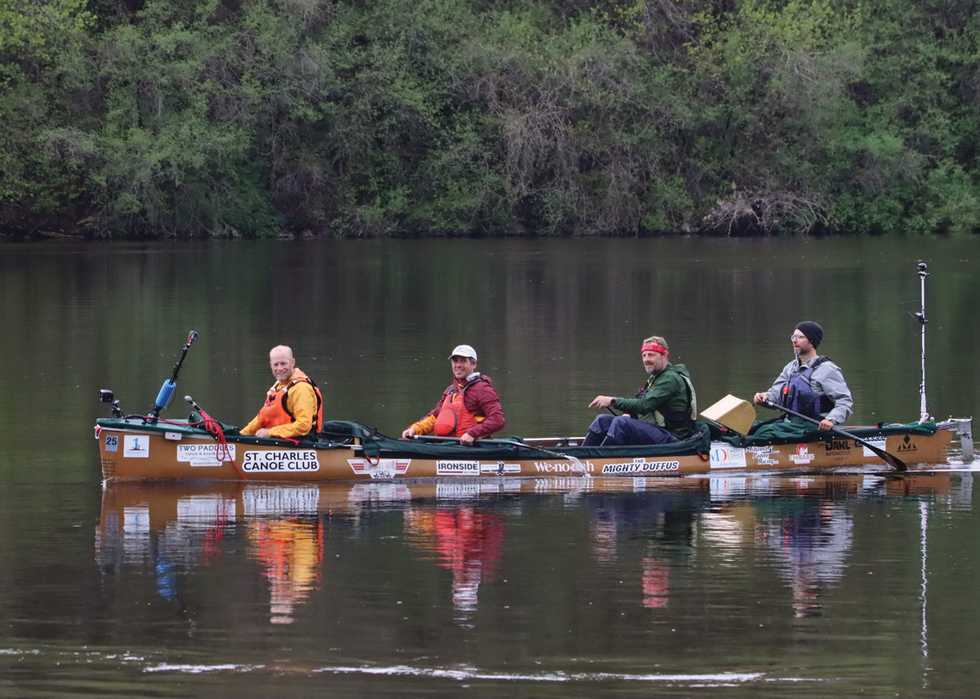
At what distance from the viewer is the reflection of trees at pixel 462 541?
15.3 meters

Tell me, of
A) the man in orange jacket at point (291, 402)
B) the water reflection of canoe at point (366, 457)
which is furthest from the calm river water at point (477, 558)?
the man in orange jacket at point (291, 402)

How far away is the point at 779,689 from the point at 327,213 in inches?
2526

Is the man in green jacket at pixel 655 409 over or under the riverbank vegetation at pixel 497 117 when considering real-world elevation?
under

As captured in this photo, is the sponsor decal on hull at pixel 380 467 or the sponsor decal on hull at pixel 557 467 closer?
the sponsor decal on hull at pixel 380 467

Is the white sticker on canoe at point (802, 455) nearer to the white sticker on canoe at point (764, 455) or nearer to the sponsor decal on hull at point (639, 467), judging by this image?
the white sticker on canoe at point (764, 455)

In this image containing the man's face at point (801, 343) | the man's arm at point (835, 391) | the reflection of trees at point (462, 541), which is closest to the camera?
the reflection of trees at point (462, 541)

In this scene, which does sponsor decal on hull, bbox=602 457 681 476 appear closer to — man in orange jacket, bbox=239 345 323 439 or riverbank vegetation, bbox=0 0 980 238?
man in orange jacket, bbox=239 345 323 439

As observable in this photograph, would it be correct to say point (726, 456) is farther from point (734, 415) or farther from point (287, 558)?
point (287, 558)

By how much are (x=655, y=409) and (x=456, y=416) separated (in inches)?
75.4

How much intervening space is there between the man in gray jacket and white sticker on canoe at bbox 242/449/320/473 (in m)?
4.39

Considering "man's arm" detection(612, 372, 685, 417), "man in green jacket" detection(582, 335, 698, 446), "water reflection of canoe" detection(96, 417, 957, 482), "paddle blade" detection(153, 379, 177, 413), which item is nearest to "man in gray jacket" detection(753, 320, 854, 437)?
"water reflection of canoe" detection(96, 417, 957, 482)

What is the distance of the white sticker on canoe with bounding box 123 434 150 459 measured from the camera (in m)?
19.4

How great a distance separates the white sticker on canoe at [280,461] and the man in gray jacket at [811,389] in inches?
173

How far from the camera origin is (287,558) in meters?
16.4
